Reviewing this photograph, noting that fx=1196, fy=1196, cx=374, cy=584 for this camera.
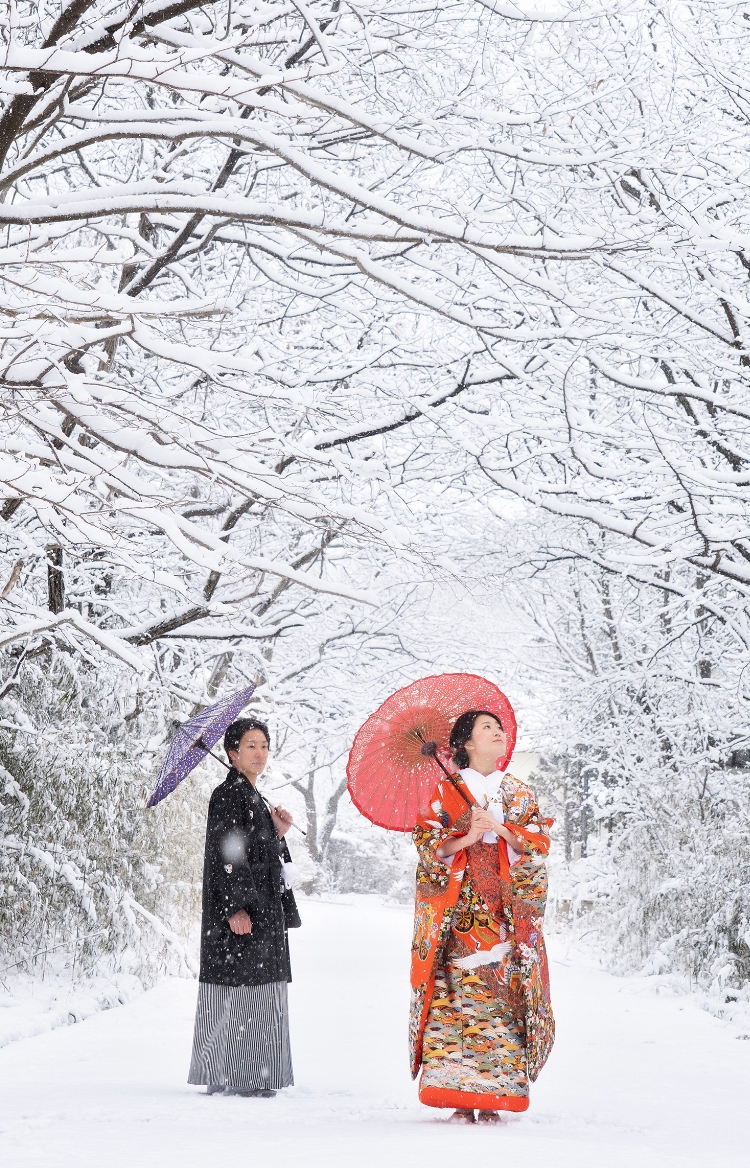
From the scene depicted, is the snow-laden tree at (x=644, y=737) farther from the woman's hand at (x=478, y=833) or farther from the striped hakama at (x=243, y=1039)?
the striped hakama at (x=243, y=1039)

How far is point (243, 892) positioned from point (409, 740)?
39.2 inches

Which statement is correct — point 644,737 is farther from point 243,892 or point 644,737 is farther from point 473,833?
point 473,833

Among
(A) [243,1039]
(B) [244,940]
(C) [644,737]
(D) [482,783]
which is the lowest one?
(A) [243,1039]

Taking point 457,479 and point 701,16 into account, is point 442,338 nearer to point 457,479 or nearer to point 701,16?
point 457,479

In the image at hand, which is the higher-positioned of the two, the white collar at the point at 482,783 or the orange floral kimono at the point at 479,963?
the white collar at the point at 482,783

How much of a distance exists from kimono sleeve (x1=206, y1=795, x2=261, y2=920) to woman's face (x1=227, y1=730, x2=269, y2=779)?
18 cm

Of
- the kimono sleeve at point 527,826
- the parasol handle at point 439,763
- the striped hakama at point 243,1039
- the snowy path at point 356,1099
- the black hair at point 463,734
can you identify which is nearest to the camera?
the snowy path at point 356,1099

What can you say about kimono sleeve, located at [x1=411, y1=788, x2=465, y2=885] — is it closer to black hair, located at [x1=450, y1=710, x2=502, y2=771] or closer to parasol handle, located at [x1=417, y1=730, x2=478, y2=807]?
parasol handle, located at [x1=417, y1=730, x2=478, y2=807]

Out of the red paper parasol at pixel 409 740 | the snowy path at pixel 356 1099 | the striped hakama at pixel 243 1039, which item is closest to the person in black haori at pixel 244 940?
the striped hakama at pixel 243 1039

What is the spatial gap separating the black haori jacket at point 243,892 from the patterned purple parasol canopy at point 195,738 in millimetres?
Answer: 232

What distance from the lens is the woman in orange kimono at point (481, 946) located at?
4.45 metres

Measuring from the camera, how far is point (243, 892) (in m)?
5.25

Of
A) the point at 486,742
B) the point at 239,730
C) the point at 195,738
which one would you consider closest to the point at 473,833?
→ the point at 486,742

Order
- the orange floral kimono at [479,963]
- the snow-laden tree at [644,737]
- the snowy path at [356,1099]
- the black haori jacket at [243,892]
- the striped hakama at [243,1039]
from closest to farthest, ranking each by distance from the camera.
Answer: the snowy path at [356,1099], the orange floral kimono at [479,963], the striped hakama at [243,1039], the black haori jacket at [243,892], the snow-laden tree at [644,737]
